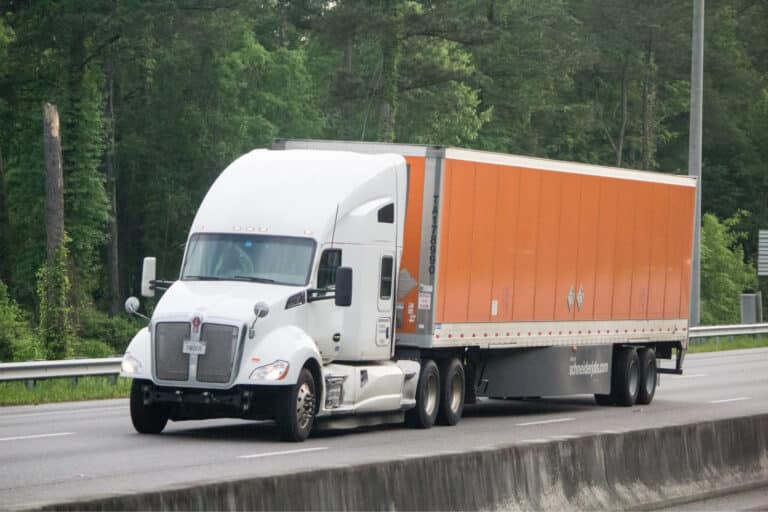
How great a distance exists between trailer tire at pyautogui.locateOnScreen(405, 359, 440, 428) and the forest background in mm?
16912

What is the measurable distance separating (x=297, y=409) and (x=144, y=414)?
6.42 feet

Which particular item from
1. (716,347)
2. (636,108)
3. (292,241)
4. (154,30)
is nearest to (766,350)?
(716,347)

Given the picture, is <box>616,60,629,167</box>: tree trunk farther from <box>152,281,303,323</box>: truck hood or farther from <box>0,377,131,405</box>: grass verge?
<box>152,281,303,323</box>: truck hood

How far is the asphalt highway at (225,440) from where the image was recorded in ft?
48.6

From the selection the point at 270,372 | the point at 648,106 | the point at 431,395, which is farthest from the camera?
the point at 648,106

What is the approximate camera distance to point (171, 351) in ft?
60.7

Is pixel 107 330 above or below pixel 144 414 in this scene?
above

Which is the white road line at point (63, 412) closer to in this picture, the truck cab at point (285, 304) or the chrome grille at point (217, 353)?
the truck cab at point (285, 304)

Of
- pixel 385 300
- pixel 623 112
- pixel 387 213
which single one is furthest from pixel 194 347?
pixel 623 112

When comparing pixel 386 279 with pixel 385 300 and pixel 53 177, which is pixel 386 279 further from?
pixel 53 177

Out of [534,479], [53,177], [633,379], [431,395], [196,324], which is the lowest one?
[534,479]

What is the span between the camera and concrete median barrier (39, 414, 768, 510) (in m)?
9.72

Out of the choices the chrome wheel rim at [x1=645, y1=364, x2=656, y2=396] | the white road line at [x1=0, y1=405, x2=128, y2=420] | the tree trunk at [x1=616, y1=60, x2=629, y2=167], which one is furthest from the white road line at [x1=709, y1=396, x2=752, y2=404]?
the tree trunk at [x1=616, y1=60, x2=629, y2=167]

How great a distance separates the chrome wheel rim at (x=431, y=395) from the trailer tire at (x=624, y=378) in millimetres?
5803
